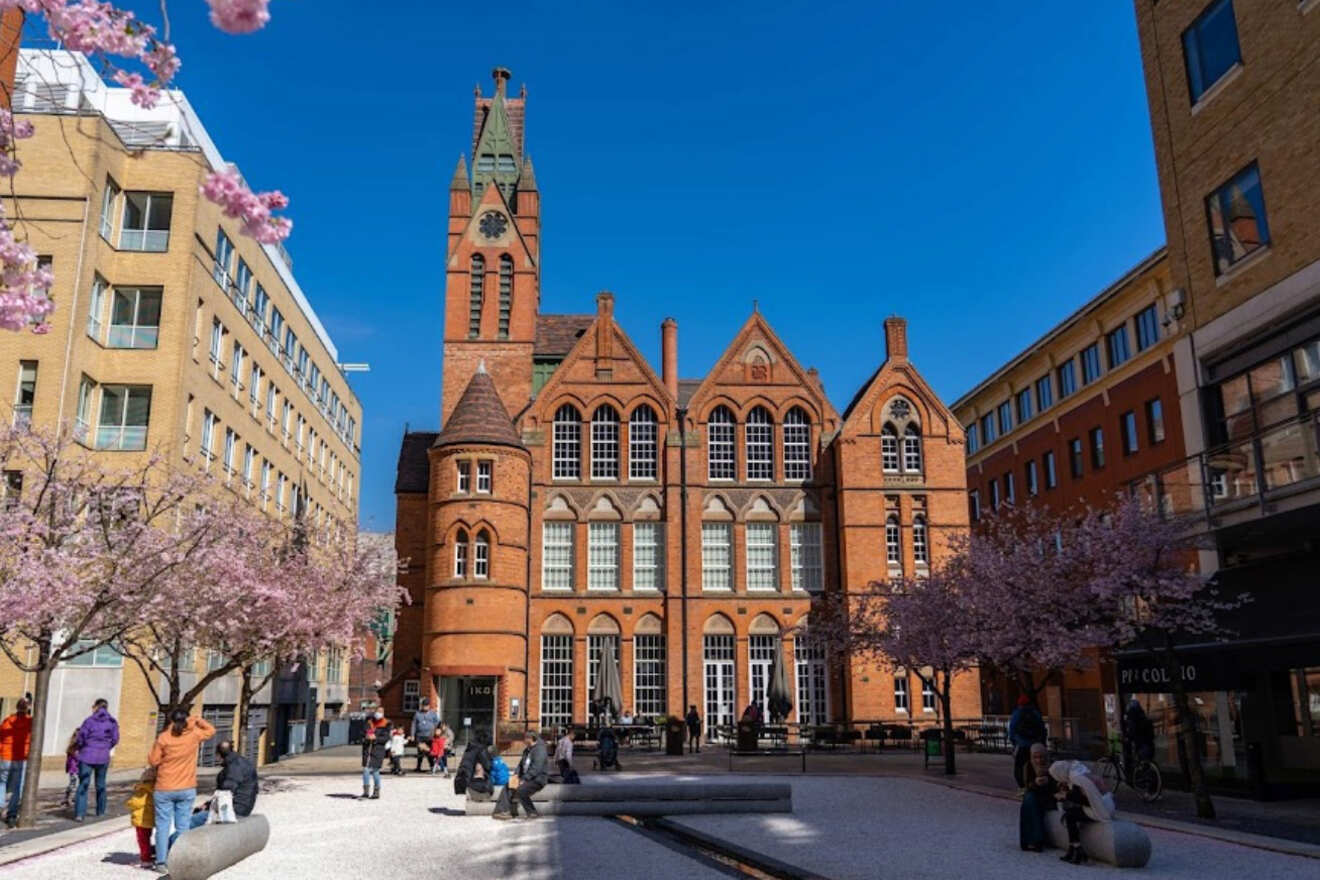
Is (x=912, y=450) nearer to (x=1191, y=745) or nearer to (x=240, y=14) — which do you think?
(x=1191, y=745)

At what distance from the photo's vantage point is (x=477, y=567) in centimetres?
3825

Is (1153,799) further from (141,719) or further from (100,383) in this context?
(100,383)

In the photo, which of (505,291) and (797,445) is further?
(505,291)

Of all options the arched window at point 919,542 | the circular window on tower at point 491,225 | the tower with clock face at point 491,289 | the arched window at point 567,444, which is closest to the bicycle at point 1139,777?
the arched window at point 919,542

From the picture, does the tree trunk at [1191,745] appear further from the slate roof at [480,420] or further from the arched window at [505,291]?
the arched window at [505,291]

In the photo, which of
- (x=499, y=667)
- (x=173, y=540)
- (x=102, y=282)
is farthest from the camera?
(x=499, y=667)

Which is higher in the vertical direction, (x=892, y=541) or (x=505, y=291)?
(x=505, y=291)

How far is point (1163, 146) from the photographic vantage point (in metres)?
21.1

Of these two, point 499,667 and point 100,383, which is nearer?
point 100,383

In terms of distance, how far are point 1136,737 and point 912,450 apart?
75.0 ft

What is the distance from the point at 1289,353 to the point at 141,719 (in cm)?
2883

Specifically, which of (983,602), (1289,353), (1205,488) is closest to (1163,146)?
(1289,353)

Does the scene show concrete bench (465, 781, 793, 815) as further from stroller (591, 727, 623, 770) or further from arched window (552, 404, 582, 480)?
arched window (552, 404, 582, 480)

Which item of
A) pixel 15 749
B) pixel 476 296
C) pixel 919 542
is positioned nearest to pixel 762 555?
pixel 919 542
